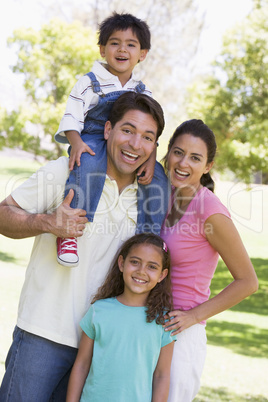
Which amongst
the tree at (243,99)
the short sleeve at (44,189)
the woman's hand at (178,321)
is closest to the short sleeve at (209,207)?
the woman's hand at (178,321)

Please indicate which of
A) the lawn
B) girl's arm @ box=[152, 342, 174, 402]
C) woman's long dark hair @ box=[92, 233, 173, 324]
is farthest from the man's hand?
the lawn

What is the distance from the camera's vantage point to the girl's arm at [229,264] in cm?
286

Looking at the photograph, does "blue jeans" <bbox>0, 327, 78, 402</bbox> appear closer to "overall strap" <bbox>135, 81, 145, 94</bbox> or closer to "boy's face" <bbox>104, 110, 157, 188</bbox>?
"boy's face" <bbox>104, 110, 157, 188</bbox>

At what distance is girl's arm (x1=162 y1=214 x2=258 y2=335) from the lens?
9.38 ft

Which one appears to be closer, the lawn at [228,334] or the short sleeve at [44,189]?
the short sleeve at [44,189]

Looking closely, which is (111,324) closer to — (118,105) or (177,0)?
(118,105)

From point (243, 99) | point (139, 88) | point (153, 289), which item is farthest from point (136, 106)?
point (243, 99)

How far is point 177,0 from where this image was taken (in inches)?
1237

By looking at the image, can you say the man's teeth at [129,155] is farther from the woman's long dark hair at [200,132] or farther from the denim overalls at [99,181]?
the woman's long dark hair at [200,132]

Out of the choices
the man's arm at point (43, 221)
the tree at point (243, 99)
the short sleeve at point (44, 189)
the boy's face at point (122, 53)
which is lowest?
the man's arm at point (43, 221)

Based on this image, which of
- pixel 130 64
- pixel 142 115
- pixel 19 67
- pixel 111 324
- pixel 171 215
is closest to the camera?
pixel 111 324

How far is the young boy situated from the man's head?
0.04 metres

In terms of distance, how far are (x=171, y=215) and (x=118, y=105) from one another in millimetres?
697

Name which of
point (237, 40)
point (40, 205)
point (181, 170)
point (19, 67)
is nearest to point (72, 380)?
point (40, 205)
